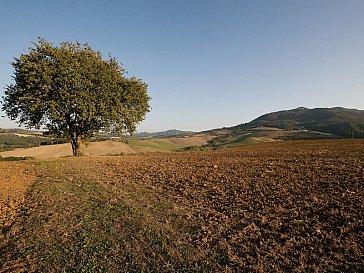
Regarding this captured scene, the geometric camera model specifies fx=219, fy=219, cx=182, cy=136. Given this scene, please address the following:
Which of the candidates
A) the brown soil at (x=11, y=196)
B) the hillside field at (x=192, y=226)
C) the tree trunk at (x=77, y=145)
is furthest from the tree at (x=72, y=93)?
the hillside field at (x=192, y=226)

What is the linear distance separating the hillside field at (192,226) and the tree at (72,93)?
14739mm

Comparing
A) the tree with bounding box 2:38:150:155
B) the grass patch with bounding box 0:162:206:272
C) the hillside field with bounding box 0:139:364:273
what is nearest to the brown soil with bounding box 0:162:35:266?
the hillside field with bounding box 0:139:364:273

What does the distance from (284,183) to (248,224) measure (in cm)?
501

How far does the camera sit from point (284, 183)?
11.0 metres

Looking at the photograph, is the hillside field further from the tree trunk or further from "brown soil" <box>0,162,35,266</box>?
the tree trunk

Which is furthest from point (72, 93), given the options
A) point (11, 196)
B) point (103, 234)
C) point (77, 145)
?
point (103, 234)

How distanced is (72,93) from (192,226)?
2350cm

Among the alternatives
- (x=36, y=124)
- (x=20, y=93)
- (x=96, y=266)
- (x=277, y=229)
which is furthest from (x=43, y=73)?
(x=277, y=229)

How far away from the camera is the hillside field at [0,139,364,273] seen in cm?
530

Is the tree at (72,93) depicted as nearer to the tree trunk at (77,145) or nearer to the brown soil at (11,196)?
the tree trunk at (77,145)

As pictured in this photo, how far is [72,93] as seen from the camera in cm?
2519

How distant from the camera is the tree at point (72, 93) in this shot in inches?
956

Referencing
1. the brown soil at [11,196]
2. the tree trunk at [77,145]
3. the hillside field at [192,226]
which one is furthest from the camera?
the tree trunk at [77,145]

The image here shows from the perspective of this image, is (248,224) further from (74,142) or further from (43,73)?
(74,142)
